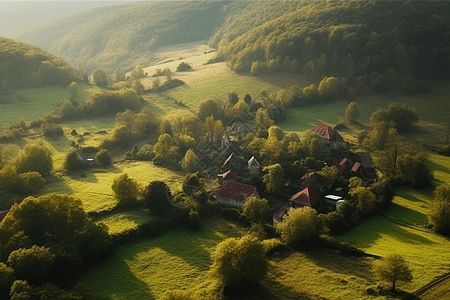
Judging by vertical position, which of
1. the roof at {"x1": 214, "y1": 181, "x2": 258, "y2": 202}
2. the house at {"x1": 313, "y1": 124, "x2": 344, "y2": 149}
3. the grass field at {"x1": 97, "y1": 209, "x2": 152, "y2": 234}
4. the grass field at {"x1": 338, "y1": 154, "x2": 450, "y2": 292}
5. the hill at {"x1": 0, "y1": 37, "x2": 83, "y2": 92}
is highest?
Result: the hill at {"x1": 0, "y1": 37, "x2": 83, "y2": 92}

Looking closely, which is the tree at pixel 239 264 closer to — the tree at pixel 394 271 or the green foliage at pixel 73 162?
the tree at pixel 394 271

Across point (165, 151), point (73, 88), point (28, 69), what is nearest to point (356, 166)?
point (165, 151)

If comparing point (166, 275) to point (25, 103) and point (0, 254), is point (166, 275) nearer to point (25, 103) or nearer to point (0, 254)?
point (0, 254)

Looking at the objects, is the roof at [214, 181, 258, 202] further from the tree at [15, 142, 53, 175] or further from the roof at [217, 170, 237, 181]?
the tree at [15, 142, 53, 175]

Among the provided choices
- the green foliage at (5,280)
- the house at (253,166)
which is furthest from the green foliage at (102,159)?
the green foliage at (5,280)

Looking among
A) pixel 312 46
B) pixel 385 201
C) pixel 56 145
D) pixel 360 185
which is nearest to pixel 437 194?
pixel 385 201

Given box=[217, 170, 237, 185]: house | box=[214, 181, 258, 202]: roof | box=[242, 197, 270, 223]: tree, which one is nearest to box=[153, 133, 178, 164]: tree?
box=[217, 170, 237, 185]: house

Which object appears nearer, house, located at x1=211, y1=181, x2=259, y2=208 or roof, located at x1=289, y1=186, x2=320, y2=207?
roof, located at x1=289, y1=186, x2=320, y2=207
